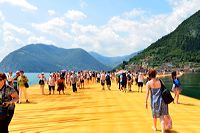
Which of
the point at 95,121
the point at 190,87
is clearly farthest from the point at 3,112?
the point at 190,87

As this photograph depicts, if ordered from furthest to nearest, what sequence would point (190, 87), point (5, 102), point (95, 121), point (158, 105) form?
1. point (190, 87)
2. point (95, 121)
3. point (158, 105)
4. point (5, 102)

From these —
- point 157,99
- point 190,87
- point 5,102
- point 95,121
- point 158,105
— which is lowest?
point 95,121

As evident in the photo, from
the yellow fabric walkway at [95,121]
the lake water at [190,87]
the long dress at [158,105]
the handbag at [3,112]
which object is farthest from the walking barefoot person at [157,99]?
the lake water at [190,87]

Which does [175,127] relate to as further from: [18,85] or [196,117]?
[18,85]

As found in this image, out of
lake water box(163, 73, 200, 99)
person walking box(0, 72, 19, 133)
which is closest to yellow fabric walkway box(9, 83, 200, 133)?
person walking box(0, 72, 19, 133)

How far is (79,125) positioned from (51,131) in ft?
5.27

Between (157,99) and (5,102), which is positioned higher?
(5,102)

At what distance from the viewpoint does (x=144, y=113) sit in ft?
66.2

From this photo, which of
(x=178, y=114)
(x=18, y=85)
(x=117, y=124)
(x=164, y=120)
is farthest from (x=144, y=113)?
(x=18, y=85)

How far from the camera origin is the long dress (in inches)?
535

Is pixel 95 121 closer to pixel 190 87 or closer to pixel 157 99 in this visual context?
pixel 157 99

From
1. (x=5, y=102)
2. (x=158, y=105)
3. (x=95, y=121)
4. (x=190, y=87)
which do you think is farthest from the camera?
(x=190, y=87)

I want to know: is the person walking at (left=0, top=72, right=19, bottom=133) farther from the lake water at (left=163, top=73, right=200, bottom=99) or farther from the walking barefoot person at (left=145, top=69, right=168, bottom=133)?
the lake water at (left=163, top=73, right=200, bottom=99)

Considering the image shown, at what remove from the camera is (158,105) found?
1364 cm
